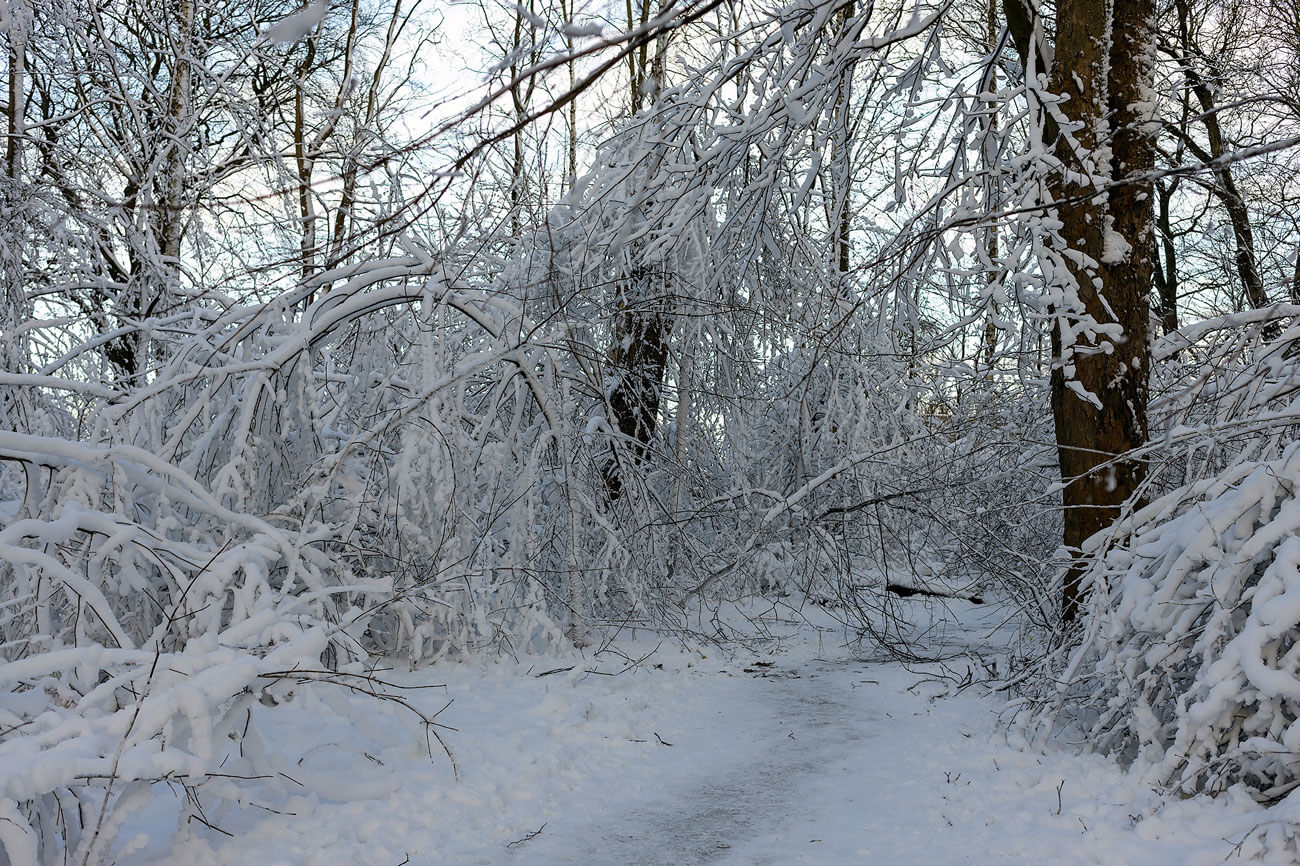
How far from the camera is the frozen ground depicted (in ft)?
11.0

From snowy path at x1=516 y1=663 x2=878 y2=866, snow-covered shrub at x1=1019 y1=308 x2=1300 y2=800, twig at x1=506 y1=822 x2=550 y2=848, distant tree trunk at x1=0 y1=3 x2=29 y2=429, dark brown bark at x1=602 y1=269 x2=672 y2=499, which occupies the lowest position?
snowy path at x1=516 y1=663 x2=878 y2=866

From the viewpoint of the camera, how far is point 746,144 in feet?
19.5

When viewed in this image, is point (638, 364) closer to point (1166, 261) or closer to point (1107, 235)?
point (1107, 235)

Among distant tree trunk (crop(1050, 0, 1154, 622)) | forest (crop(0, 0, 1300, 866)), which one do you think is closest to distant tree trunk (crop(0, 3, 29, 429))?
forest (crop(0, 0, 1300, 866))

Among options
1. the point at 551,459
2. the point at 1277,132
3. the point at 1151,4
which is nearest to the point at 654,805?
the point at 551,459

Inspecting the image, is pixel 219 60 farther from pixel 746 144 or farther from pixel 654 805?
pixel 654 805

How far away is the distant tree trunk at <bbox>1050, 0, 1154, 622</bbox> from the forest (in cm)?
3

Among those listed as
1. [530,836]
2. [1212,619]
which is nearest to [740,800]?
[530,836]

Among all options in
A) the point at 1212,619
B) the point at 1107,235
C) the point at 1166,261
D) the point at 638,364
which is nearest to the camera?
the point at 1212,619

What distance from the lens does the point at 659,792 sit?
4.31 m

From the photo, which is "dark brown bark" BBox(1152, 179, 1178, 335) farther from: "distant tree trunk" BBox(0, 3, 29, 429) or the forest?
"distant tree trunk" BBox(0, 3, 29, 429)

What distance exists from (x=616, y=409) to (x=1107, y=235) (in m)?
4.46

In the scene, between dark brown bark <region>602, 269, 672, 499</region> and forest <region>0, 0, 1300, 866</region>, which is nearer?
forest <region>0, 0, 1300, 866</region>

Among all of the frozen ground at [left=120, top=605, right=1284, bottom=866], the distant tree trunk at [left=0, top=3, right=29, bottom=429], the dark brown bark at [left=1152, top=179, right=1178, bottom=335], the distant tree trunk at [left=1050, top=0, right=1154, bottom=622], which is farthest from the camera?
the dark brown bark at [left=1152, top=179, right=1178, bottom=335]
